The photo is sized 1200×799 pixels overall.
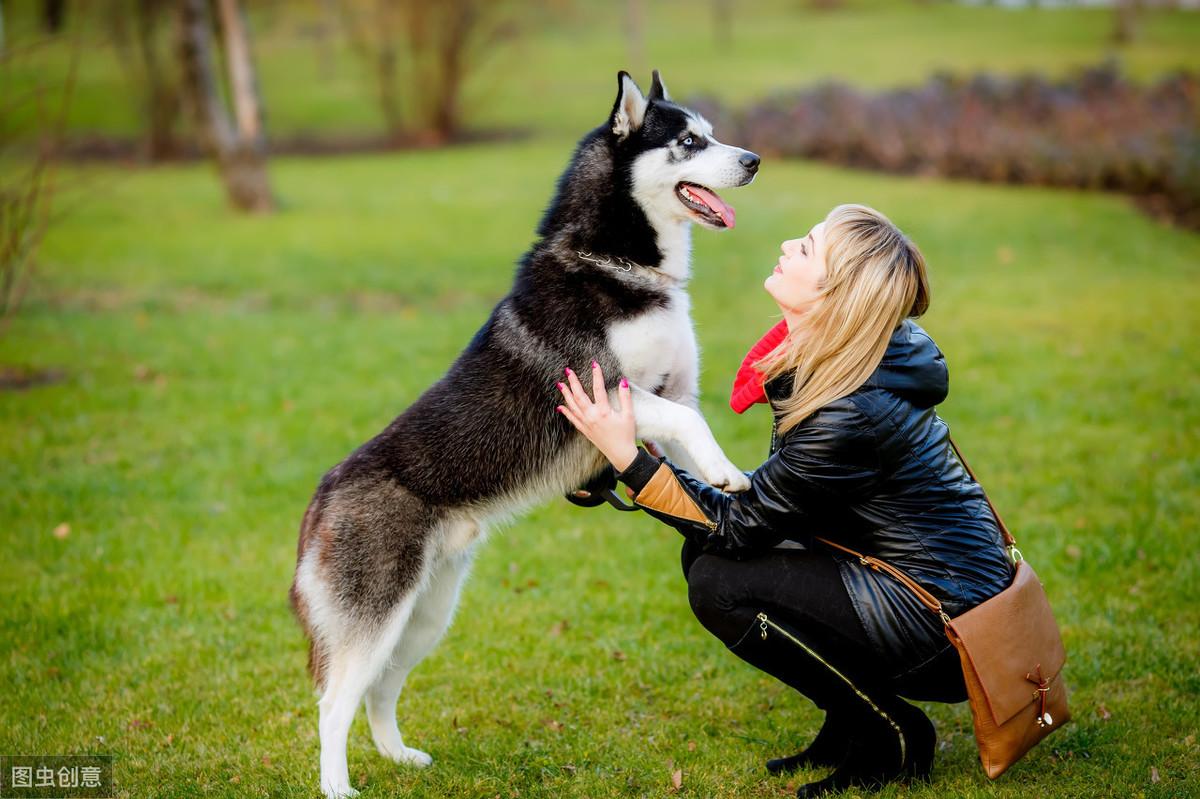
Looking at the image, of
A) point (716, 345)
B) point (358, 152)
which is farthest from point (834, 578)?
point (358, 152)

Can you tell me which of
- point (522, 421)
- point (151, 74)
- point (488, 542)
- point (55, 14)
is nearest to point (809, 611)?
point (522, 421)

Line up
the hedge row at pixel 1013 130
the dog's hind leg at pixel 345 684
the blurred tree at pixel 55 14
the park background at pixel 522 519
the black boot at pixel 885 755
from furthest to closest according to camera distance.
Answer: the blurred tree at pixel 55 14
the hedge row at pixel 1013 130
the park background at pixel 522 519
the dog's hind leg at pixel 345 684
the black boot at pixel 885 755

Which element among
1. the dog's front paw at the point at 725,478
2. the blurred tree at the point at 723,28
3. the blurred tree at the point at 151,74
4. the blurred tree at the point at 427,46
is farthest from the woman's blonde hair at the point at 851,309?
the blurred tree at the point at 723,28

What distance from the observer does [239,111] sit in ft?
55.2

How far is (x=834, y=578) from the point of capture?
325 cm

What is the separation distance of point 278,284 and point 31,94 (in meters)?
5.38

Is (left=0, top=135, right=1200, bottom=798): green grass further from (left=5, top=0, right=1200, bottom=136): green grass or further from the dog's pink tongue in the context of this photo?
(left=5, top=0, right=1200, bottom=136): green grass

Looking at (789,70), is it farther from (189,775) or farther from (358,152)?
(189,775)

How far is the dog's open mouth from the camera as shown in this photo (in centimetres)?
378

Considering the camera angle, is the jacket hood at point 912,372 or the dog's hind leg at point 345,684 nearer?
the jacket hood at point 912,372

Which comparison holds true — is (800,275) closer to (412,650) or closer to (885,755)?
(885,755)

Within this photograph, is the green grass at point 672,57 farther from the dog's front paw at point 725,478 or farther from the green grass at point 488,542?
the dog's front paw at point 725,478

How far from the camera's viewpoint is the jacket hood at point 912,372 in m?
3.14

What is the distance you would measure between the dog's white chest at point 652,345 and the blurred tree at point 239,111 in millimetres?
14709
